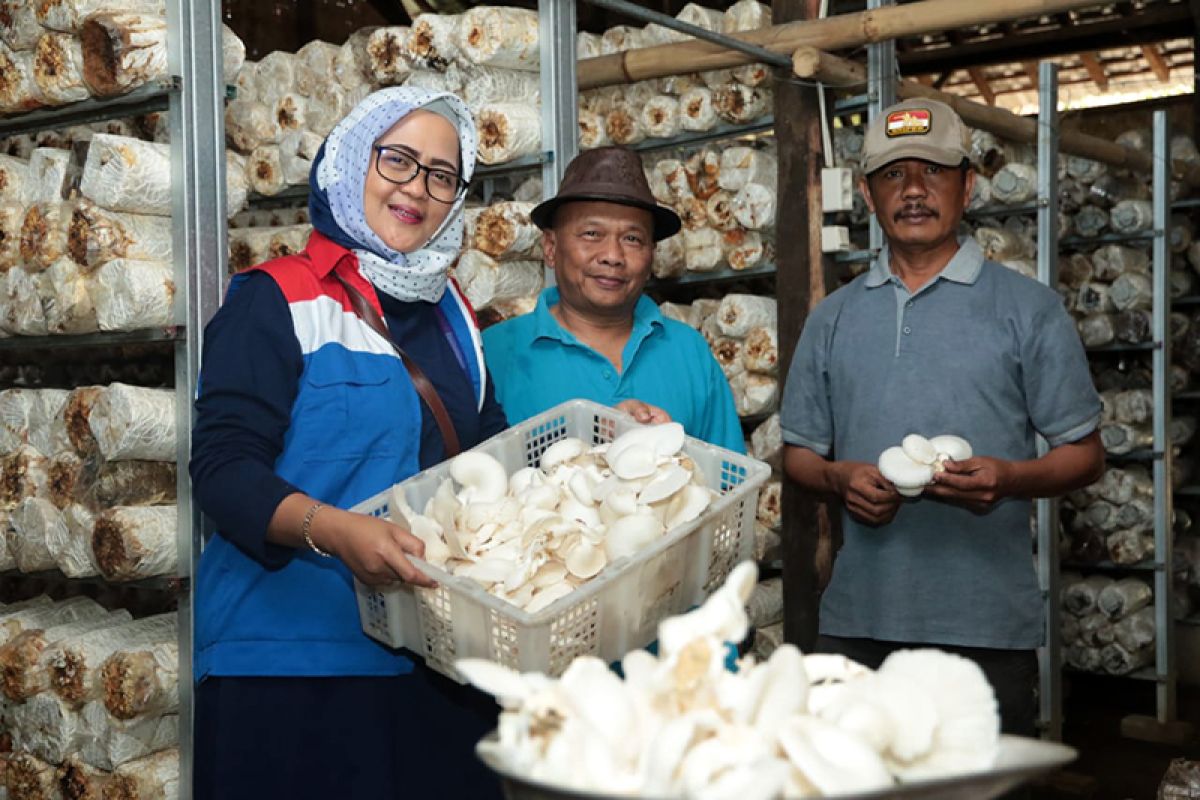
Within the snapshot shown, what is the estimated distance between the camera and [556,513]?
5.78 feet

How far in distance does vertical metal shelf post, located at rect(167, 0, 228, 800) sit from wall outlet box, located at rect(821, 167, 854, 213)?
206 centimetres

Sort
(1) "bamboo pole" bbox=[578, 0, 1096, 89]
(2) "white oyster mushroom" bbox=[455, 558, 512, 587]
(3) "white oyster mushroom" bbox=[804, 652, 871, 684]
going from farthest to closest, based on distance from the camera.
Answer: (1) "bamboo pole" bbox=[578, 0, 1096, 89] → (2) "white oyster mushroom" bbox=[455, 558, 512, 587] → (3) "white oyster mushroom" bbox=[804, 652, 871, 684]

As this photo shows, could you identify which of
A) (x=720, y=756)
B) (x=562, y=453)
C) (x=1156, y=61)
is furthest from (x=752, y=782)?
(x=1156, y=61)

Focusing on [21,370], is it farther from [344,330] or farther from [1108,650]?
[1108,650]

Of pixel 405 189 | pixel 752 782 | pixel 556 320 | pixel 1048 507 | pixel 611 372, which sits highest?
pixel 405 189

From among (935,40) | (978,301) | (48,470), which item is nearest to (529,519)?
(978,301)

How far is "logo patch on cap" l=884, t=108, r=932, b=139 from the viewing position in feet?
8.78

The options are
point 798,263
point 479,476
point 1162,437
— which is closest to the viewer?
point 479,476

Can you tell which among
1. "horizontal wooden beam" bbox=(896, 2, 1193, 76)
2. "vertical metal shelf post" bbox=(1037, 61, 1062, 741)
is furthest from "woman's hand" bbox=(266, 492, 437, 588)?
"horizontal wooden beam" bbox=(896, 2, 1193, 76)

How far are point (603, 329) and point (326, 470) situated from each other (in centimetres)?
81

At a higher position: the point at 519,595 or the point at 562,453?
the point at 562,453

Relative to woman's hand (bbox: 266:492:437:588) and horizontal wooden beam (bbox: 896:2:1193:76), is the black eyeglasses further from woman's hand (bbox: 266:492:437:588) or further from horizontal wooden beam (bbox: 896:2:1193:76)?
horizontal wooden beam (bbox: 896:2:1193:76)

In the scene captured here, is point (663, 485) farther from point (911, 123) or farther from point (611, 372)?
point (911, 123)

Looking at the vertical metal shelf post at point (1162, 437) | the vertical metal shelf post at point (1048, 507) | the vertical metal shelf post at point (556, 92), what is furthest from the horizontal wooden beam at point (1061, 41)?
the vertical metal shelf post at point (556, 92)
